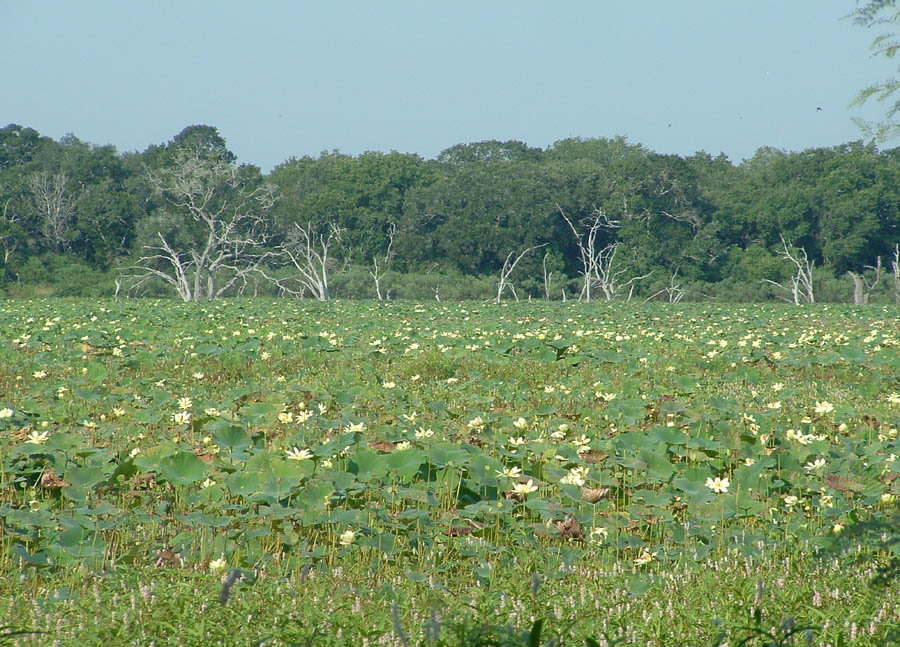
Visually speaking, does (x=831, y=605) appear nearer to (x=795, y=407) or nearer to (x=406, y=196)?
(x=795, y=407)

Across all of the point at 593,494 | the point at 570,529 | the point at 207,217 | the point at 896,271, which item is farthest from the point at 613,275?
the point at 570,529

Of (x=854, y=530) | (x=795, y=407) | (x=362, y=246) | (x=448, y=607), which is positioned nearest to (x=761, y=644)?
(x=854, y=530)

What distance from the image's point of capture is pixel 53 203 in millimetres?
44156

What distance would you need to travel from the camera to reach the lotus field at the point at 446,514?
2.55 m

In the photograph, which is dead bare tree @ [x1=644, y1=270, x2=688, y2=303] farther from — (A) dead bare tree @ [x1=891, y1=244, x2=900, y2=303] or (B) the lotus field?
(B) the lotus field

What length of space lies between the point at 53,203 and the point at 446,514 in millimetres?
46211

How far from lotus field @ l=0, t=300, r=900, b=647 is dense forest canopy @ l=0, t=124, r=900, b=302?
120ft

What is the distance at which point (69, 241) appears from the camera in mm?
45250

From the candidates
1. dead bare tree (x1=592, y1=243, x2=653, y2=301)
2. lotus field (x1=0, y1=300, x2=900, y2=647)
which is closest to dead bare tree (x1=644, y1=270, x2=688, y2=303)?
dead bare tree (x1=592, y1=243, x2=653, y2=301)

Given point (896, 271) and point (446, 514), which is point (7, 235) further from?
point (896, 271)

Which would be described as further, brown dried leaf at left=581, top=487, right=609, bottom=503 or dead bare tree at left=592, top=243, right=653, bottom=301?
dead bare tree at left=592, top=243, right=653, bottom=301

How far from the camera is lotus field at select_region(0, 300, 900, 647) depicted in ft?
8.37

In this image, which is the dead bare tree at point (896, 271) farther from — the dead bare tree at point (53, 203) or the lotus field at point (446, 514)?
the dead bare tree at point (53, 203)

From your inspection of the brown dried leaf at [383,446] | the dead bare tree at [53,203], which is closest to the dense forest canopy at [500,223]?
the dead bare tree at [53,203]
